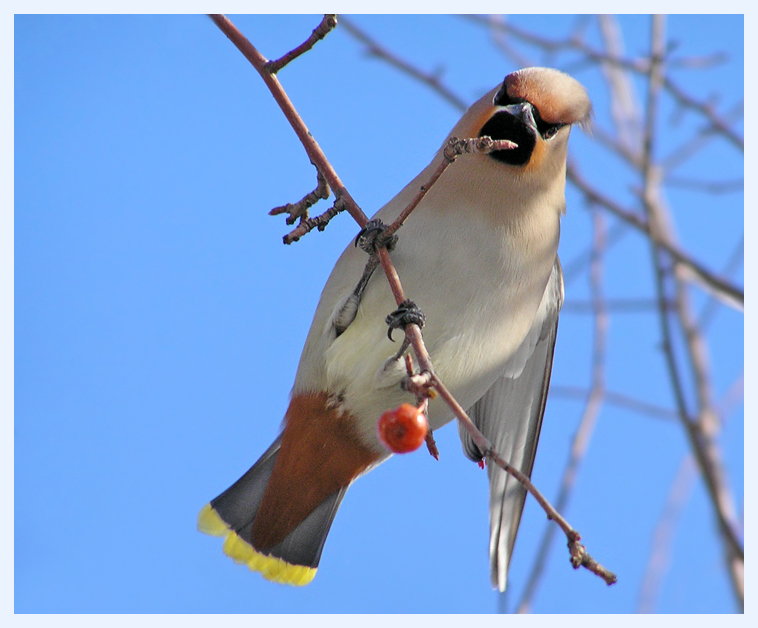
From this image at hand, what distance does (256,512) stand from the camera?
3295 mm

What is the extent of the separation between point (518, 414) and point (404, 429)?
1.93m

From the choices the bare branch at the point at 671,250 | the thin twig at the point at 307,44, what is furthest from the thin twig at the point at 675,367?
the thin twig at the point at 307,44

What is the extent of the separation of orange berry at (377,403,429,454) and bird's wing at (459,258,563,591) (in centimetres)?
161

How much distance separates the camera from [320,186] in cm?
237

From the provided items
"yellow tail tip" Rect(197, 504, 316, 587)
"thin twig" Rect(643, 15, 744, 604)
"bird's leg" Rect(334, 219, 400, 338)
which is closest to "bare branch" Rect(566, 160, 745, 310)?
"thin twig" Rect(643, 15, 744, 604)

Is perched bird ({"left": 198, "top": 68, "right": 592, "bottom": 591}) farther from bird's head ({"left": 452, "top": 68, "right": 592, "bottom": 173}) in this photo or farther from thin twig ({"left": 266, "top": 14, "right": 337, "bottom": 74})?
thin twig ({"left": 266, "top": 14, "right": 337, "bottom": 74})

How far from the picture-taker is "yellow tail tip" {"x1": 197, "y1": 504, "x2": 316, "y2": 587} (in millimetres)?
3285

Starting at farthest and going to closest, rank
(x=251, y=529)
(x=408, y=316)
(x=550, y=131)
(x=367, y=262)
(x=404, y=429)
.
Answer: (x=251, y=529), (x=550, y=131), (x=367, y=262), (x=408, y=316), (x=404, y=429)

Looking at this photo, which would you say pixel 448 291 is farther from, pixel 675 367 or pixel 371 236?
pixel 675 367

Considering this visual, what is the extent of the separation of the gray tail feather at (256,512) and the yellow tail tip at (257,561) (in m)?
0.02

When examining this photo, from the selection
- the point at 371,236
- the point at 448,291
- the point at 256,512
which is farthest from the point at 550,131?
the point at 256,512

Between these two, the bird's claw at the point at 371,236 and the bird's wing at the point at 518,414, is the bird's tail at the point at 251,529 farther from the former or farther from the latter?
the bird's claw at the point at 371,236

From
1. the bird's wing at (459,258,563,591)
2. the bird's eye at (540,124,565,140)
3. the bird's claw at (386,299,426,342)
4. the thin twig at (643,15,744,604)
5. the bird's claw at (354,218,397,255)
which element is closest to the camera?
the bird's claw at (386,299,426,342)

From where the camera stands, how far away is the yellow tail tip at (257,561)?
3285mm
